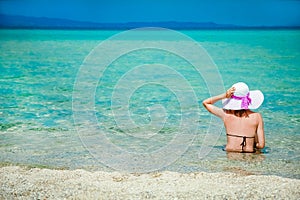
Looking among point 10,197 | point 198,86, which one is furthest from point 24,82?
point 10,197

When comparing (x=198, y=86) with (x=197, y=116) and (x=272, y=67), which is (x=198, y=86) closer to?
(x=197, y=116)

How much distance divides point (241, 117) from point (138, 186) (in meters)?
2.00

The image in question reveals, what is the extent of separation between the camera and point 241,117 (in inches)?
235

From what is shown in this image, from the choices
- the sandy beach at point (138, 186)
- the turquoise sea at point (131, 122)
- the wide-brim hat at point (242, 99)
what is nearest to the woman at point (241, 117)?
the wide-brim hat at point (242, 99)

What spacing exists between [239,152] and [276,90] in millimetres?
6762

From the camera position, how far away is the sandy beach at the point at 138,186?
4.28 m

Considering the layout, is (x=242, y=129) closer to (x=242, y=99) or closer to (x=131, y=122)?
(x=242, y=99)

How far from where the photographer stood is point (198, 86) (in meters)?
13.2

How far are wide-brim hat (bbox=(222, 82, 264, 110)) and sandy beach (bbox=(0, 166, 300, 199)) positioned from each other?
0.95 metres

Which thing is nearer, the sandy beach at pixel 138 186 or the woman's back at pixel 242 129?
the sandy beach at pixel 138 186

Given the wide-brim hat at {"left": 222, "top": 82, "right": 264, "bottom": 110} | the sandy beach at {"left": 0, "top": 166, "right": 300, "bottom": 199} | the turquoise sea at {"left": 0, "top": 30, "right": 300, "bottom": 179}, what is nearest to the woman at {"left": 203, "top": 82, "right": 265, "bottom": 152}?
the wide-brim hat at {"left": 222, "top": 82, "right": 264, "bottom": 110}

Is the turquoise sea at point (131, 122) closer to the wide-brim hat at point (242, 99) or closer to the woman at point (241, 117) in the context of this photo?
the woman at point (241, 117)

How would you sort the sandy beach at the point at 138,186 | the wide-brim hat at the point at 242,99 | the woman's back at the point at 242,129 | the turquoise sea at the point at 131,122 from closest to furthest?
→ the sandy beach at the point at 138,186, the wide-brim hat at the point at 242,99, the woman's back at the point at 242,129, the turquoise sea at the point at 131,122

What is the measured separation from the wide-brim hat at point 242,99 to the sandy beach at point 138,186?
3.13 feet
